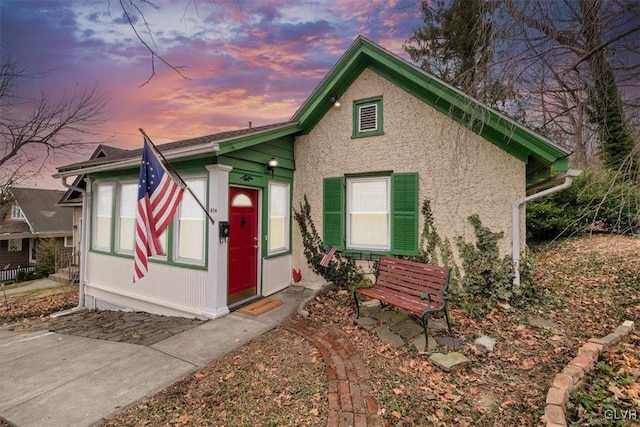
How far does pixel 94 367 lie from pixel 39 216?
24.2 metres

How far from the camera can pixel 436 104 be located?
596 centimetres

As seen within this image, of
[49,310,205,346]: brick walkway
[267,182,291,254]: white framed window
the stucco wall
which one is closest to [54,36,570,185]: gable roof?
the stucco wall

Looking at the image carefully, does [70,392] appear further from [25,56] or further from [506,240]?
[25,56]

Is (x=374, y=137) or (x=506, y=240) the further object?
(x=374, y=137)

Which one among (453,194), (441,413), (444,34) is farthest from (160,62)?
(444,34)

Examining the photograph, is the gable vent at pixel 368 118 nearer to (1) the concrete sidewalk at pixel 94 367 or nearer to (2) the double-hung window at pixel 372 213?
(2) the double-hung window at pixel 372 213

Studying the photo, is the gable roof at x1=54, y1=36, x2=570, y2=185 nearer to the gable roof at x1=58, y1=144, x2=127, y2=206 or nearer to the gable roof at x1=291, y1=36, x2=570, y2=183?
the gable roof at x1=291, y1=36, x2=570, y2=183

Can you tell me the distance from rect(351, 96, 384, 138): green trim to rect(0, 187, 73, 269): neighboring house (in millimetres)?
23442

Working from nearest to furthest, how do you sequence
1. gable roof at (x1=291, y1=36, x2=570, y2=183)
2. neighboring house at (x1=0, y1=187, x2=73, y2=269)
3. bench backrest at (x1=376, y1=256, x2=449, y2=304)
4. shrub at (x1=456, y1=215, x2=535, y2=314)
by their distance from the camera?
bench backrest at (x1=376, y1=256, x2=449, y2=304)
gable roof at (x1=291, y1=36, x2=570, y2=183)
shrub at (x1=456, y1=215, x2=535, y2=314)
neighboring house at (x1=0, y1=187, x2=73, y2=269)

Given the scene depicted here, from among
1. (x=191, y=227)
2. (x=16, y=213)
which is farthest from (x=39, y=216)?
(x=191, y=227)

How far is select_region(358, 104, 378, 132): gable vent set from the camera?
6668 millimetres

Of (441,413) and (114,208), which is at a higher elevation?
(114,208)

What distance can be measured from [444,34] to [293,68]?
819 cm

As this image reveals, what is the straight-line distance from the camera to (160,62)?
2639 millimetres
